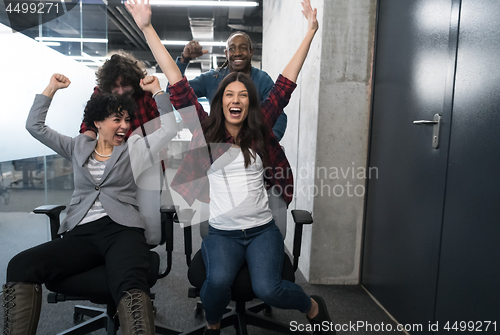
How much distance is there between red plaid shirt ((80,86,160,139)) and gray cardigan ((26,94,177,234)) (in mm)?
176

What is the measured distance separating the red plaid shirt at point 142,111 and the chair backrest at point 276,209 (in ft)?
1.97

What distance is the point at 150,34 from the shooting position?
145cm

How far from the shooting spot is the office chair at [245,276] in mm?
1351

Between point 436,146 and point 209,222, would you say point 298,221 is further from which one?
point 436,146

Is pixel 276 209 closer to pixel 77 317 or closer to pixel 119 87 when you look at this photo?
pixel 119 87

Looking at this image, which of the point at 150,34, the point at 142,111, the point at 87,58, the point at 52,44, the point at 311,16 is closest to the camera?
the point at 150,34

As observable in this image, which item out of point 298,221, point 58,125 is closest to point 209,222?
point 298,221

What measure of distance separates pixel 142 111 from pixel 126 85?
0.18 meters

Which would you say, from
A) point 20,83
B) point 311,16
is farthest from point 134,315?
point 20,83

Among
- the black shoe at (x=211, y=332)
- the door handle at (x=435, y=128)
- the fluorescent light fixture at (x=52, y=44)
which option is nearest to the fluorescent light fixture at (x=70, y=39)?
the fluorescent light fixture at (x=52, y=44)

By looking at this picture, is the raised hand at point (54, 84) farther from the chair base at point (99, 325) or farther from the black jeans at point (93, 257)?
the chair base at point (99, 325)

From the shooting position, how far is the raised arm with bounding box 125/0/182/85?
142cm

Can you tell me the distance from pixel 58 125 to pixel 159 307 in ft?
5.43

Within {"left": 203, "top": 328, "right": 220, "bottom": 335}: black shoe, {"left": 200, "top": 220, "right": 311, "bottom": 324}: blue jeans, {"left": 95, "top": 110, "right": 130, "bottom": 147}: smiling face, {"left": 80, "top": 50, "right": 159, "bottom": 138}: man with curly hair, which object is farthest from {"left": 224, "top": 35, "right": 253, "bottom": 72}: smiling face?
{"left": 203, "top": 328, "right": 220, "bottom": 335}: black shoe
